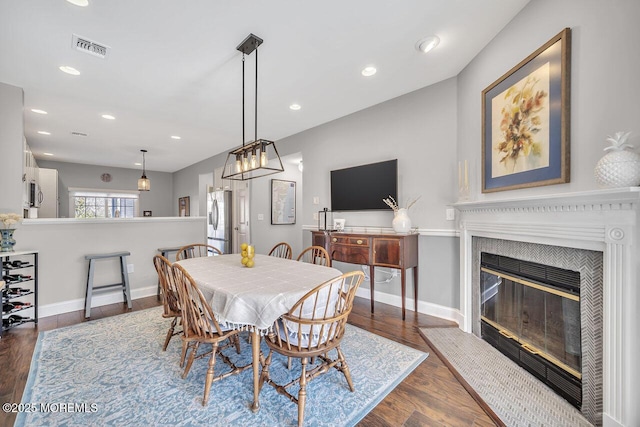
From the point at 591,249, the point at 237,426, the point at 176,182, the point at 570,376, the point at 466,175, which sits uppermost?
the point at 176,182

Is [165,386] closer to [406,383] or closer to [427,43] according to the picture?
[406,383]

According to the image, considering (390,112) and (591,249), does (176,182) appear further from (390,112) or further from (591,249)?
(591,249)

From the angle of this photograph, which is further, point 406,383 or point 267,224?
point 267,224

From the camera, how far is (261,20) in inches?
77.7

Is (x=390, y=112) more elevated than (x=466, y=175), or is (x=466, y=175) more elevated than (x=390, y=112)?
(x=390, y=112)

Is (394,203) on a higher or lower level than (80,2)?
lower

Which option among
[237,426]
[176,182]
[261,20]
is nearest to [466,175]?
[261,20]

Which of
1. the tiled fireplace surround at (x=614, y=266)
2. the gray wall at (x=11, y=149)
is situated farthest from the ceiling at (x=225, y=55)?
the tiled fireplace surround at (x=614, y=266)

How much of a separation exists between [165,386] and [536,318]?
2570 millimetres

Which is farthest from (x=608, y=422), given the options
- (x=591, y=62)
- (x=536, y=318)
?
(x=591, y=62)

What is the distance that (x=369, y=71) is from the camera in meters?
2.68

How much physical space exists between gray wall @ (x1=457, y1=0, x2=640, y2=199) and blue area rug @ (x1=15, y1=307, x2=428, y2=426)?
172 cm

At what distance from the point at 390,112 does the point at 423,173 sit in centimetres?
89

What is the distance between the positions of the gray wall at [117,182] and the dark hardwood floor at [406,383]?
17.8ft
